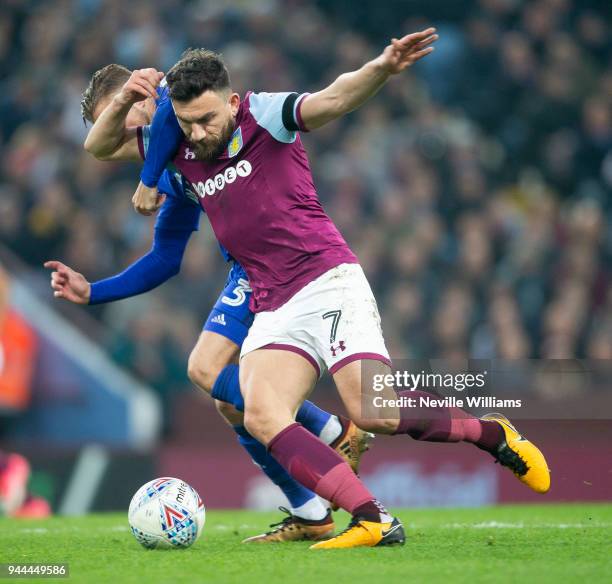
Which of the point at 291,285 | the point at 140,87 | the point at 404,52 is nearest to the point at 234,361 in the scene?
the point at 291,285

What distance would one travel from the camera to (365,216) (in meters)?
11.5

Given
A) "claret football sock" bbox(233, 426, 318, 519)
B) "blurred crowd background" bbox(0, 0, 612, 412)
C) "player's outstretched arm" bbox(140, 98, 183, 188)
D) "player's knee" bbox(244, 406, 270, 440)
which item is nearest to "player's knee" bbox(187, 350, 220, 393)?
"claret football sock" bbox(233, 426, 318, 519)

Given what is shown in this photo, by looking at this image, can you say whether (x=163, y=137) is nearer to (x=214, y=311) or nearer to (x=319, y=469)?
(x=214, y=311)

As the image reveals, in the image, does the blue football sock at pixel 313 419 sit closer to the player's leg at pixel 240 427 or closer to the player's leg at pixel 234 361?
the player's leg at pixel 234 361

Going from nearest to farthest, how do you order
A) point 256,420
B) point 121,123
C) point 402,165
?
point 256,420
point 121,123
point 402,165

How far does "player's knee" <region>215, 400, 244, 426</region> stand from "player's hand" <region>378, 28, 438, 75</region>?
6.21 feet

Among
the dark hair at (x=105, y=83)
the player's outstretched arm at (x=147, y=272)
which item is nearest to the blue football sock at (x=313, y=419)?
the player's outstretched arm at (x=147, y=272)

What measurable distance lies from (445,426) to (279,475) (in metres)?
0.92

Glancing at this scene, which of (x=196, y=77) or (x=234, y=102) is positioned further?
(x=234, y=102)

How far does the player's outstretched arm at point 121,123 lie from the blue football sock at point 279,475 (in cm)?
145

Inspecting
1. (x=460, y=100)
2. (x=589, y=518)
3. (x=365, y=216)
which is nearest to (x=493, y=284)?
(x=365, y=216)

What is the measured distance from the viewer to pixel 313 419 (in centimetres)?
588

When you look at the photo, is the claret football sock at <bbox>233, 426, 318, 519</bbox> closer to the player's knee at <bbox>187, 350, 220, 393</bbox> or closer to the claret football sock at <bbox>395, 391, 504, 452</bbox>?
the player's knee at <bbox>187, 350, 220, 393</bbox>

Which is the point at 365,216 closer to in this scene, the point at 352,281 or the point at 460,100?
the point at 460,100
